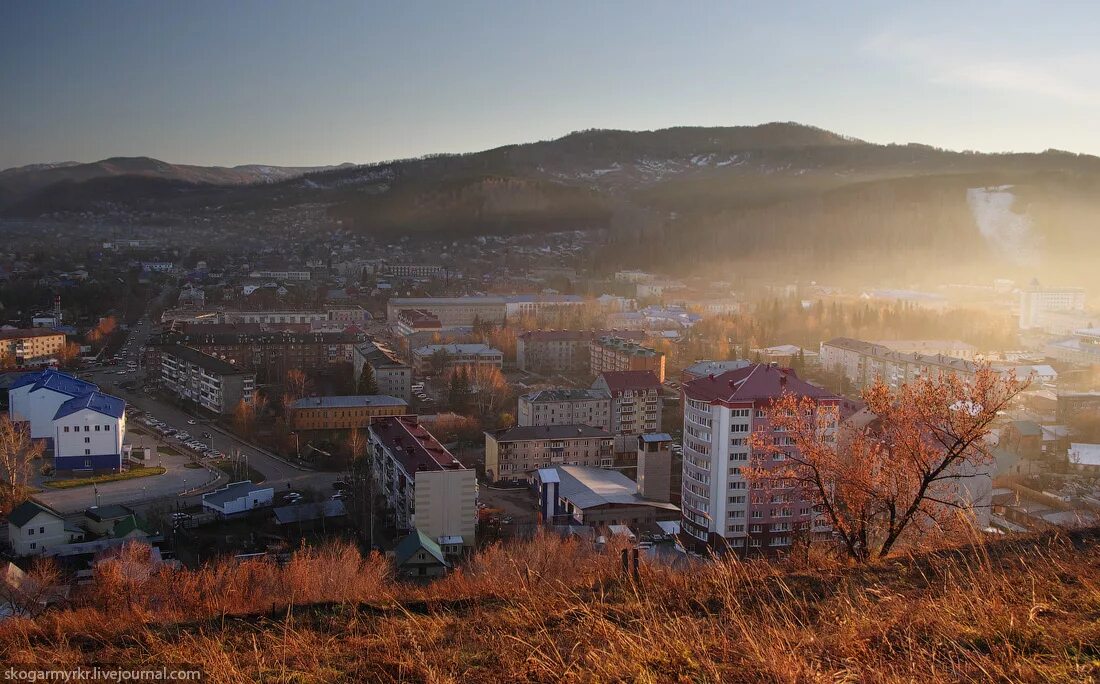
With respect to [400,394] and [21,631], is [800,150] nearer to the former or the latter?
[400,394]

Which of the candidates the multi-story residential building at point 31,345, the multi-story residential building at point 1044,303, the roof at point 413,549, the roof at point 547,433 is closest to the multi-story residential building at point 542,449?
the roof at point 547,433

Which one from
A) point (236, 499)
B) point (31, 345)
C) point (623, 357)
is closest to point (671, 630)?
point (236, 499)

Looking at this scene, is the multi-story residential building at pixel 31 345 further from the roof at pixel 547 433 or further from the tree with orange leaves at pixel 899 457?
the tree with orange leaves at pixel 899 457

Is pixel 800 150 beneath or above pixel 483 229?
above

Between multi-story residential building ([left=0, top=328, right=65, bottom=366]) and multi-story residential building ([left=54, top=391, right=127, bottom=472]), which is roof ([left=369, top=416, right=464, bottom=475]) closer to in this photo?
multi-story residential building ([left=54, top=391, right=127, bottom=472])

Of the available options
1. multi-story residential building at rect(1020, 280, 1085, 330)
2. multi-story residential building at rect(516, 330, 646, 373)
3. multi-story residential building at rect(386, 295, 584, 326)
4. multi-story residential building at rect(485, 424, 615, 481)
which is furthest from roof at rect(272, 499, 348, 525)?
multi-story residential building at rect(1020, 280, 1085, 330)

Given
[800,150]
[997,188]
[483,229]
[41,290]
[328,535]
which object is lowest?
[328,535]

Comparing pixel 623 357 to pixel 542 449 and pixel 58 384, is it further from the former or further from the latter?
pixel 58 384

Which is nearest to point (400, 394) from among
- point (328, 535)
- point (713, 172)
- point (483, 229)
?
point (328, 535)
